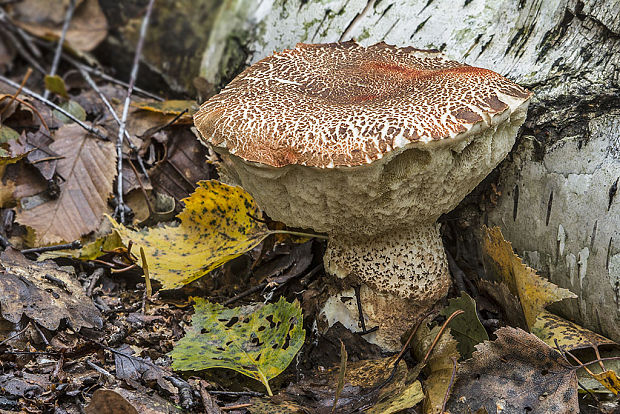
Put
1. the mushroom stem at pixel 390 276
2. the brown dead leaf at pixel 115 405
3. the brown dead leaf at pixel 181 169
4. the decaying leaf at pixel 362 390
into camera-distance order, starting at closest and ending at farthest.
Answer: the brown dead leaf at pixel 115 405, the decaying leaf at pixel 362 390, the mushroom stem at pixel 390 276, the brown dead leaf at pixel 181 169

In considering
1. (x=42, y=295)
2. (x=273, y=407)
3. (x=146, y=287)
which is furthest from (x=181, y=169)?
(x=273, y=407)

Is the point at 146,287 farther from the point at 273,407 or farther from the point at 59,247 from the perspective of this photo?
the point at 273,407

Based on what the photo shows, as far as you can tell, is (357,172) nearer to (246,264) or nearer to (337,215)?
(337,215)

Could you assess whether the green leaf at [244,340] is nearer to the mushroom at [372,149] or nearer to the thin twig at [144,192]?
the mushroom at [372,149]

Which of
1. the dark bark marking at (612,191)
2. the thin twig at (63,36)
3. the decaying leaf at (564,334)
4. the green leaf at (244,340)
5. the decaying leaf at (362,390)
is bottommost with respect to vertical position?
the decaying leaf at (362,390)

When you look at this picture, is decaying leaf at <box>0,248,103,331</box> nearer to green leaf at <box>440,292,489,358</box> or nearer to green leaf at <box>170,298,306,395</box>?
green leaf at <box>170,298,306,395</box>

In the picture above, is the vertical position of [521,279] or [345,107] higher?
[345,107]

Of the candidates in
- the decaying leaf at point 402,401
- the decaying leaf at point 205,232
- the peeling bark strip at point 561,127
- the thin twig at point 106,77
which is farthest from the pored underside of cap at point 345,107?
the thin twig at point 106,77
